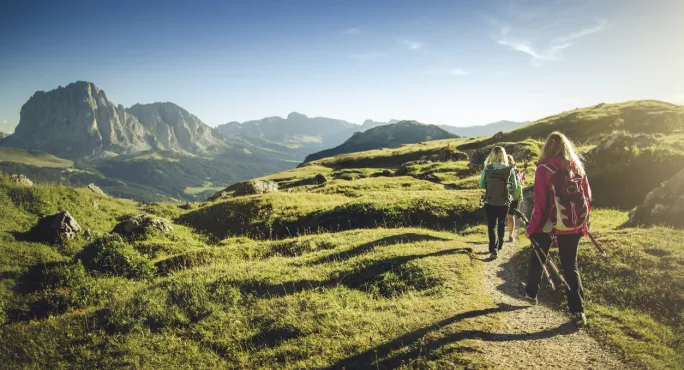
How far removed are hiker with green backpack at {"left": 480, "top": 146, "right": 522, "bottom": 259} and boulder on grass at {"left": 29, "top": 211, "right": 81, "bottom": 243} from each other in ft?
79.8

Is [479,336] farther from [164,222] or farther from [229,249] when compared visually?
[164,222]

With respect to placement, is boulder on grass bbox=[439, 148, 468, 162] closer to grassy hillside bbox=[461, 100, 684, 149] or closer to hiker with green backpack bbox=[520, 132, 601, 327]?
grassy hillside bbox=[461, 100, 684, 149]

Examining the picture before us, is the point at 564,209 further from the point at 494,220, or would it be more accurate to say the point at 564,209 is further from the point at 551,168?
the point at 494,220

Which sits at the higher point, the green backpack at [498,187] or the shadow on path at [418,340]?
the green backpack at [498,187]

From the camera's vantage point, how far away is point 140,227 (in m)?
22.3

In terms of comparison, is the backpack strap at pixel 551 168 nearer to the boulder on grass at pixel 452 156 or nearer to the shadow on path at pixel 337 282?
the shadow on path at pixel 337 282

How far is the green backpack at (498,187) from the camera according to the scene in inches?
537

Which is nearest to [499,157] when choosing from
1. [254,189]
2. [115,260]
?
[115,260]

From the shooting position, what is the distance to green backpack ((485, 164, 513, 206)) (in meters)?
13.6

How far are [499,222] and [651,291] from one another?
18.1ft

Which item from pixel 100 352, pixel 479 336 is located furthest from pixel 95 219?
pixel 479 336

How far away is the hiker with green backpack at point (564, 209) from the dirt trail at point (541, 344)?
69cm

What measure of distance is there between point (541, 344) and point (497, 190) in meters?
7.23

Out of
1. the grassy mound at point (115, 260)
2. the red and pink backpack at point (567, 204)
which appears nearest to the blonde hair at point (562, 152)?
the red and pink backpack at point (567, 204)
